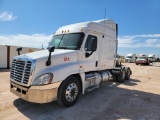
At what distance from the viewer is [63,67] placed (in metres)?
4.99

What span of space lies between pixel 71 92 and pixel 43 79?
125cm

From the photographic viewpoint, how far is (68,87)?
5.19m

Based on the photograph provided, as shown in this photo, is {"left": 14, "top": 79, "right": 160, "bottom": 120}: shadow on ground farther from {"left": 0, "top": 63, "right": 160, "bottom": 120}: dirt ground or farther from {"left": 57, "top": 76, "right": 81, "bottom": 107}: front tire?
{"left": 57, "top": 76, "right": 81, "bottom": 107}: front tire

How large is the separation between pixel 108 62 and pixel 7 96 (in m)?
5.22

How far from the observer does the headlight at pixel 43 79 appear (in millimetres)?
4469

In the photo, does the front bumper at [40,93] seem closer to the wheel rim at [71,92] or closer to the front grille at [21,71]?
the front grille at [21,71]

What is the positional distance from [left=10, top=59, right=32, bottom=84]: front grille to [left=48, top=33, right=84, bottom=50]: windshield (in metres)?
1.76

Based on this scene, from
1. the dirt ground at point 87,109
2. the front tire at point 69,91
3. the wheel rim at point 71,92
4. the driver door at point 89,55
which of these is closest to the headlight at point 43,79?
the front tire at point 69,91

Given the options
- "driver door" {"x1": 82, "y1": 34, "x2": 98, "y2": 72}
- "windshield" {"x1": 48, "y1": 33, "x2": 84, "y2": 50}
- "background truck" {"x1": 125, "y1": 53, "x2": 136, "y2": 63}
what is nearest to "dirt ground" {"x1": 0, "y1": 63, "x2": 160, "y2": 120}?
"driver door" {"x1": 82, "y1": 34, "x2": 98, "y2": 72}

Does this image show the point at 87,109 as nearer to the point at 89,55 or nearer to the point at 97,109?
the point at 97,109

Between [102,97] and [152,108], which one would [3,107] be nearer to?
[102,97]

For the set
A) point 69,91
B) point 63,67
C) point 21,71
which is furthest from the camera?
point 69,91

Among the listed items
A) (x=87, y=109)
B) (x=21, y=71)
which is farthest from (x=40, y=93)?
(x=87, y=109)

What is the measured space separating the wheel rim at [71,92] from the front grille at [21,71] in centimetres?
145
